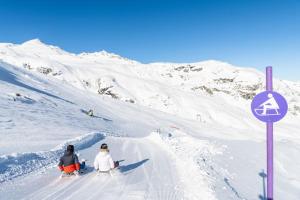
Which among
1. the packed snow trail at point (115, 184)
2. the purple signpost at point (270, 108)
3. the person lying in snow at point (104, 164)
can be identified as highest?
the purple signpost at point (270, 108)

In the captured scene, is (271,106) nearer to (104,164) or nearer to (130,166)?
(104,164)

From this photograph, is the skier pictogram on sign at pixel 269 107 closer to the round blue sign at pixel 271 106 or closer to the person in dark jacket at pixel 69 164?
the round blue sign at pixel 271 106

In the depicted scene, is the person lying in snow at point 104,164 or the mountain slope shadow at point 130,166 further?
the mountain slope shadow at point 130,166

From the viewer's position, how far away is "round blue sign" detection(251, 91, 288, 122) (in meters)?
6.39

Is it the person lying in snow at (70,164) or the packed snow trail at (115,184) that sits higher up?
the person lying in snow at (70,164)

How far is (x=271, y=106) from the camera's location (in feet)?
21.1

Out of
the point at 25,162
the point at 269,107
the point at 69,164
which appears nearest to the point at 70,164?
the point at 69,164

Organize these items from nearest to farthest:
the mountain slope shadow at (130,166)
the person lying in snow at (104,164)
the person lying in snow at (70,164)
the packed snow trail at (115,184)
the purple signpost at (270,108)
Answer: the purple signpost at (270,108) < the packed snow trail at (115,184) < the person lying in snow at (70,164) < the person lying in snow at (104,164) < the mountain slope shadow at (130,166)

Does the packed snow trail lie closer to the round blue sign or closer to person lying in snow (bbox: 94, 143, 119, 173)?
person lying in snow (bbox: 94, 143, 119, 173)

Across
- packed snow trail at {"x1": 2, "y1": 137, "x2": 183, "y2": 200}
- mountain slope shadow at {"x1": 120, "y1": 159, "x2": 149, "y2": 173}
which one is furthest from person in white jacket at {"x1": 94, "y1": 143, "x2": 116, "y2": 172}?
mountain slope shadow at {"x1": 120, "y1": 159, "x2": 149, "y2": 173}

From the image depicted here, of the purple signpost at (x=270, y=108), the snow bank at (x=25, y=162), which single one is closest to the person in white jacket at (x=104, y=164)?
the snow bank at (x=25, y=162)

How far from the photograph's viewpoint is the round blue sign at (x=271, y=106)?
6.39 metres

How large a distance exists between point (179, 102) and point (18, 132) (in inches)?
4354

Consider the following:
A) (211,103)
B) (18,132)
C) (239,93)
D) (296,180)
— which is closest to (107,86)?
(211,103)
